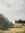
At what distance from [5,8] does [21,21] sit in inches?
11.0

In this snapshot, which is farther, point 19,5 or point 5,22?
point 19,5

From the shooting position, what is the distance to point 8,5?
91cm

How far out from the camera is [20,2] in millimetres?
902

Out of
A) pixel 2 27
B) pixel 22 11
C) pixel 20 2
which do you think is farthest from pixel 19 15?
pixel 2 27

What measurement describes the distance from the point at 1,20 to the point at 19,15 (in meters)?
0.26

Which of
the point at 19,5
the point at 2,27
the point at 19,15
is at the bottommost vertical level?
the point at 2,27

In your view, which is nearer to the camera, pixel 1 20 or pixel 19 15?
pixel 1 20

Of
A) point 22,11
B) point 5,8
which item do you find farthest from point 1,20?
point 22,11

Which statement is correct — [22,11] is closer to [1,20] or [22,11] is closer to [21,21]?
[21,21]

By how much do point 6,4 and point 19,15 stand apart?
0.77ft

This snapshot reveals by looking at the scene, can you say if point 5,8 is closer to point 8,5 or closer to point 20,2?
point 8,5

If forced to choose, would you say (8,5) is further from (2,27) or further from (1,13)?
(2,27)

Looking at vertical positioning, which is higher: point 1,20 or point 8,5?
point 8,5

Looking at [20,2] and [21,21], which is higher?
[20,2]
